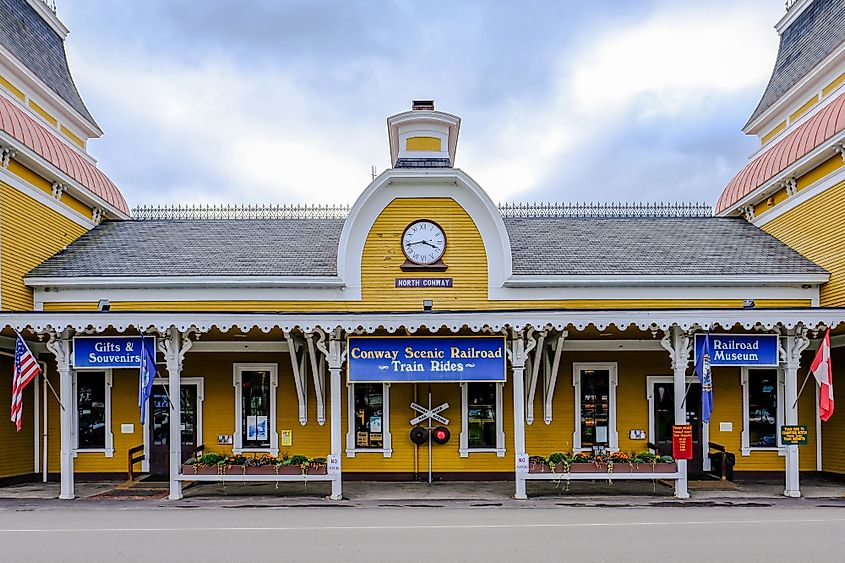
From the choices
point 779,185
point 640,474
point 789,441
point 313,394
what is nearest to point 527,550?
point 640,474

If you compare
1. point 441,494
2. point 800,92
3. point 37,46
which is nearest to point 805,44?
point 800,92

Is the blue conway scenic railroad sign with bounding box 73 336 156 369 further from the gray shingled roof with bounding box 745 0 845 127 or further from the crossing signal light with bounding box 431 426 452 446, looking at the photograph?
the gray shingled roof with bounding box 745 0 845 127

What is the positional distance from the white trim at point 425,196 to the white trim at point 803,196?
6.73m

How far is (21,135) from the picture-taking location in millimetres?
17359

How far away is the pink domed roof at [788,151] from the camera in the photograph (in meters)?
17.1

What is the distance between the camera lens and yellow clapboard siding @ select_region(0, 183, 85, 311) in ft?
55.6

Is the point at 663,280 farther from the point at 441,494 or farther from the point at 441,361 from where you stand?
the point at 441,494

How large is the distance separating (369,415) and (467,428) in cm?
216

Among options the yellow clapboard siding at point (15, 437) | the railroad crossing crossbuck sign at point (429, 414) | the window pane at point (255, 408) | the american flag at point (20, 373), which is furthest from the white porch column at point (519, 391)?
the yellow clapboard siding at point (15, 437)

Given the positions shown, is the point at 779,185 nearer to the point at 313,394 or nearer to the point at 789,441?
the point at 789,441

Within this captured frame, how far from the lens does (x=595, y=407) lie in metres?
18.3

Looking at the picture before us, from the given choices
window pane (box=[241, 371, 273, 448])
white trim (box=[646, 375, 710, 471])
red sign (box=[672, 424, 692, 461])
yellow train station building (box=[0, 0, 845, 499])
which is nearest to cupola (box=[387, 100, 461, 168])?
yellow train station building (box=[0, 0, 845, 499])

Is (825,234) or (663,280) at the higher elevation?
(825,234)

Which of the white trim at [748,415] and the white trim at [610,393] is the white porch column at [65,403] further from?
the white trim at [748,415]
